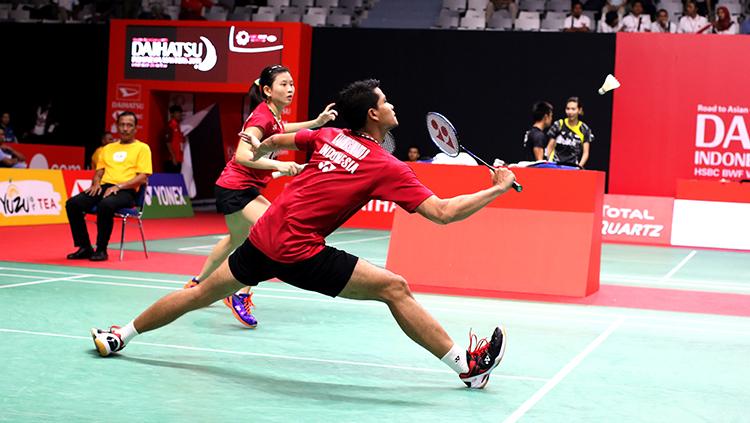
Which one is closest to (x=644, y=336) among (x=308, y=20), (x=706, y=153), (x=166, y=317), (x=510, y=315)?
(x=510, y=315)

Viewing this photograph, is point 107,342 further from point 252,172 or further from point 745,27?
point 745,27

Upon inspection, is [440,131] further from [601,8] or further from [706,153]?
[601,8]

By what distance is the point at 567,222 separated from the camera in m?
9.36

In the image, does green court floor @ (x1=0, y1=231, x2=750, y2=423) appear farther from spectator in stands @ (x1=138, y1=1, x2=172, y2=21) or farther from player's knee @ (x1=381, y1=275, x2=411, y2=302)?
spectator in stands @ (x1=138, y1=1, x2=172, y2=21)

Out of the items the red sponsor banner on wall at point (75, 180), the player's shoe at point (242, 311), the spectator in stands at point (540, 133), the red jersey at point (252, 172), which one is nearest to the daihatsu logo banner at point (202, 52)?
the red sponsor banner on wall at point (75, 180)

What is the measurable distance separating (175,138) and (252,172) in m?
13.6

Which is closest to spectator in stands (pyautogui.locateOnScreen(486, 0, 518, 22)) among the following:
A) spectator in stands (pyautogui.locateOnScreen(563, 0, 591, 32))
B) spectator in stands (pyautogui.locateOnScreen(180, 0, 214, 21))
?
spectator in stands (pyautogui.locateOnScreen(563, 0, 591, 32))

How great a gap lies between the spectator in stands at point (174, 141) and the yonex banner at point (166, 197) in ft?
5.97

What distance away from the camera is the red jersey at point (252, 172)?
6844 millimetres

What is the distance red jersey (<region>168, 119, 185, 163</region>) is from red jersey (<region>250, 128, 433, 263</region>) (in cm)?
1562

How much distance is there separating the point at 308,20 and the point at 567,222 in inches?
517

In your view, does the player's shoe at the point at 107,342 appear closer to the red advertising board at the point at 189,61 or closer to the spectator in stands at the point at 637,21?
the red advertising board at the point at 189,61

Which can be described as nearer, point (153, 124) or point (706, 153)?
point (706, 153)

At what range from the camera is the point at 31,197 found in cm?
1510
